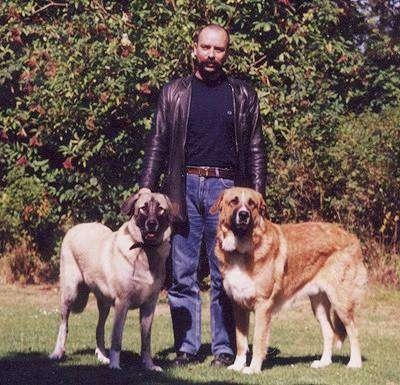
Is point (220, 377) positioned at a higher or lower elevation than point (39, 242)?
lower

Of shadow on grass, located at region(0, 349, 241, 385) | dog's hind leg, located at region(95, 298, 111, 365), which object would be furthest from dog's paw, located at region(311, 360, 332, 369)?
dog's hind leg, located at region(95, 298, 111, 365)

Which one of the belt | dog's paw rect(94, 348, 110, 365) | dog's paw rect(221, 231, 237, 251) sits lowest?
dog's paw rect(94, 348, 110, 365)

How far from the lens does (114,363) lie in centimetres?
644

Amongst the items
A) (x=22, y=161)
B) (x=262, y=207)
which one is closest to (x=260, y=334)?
(x=262, y=207)

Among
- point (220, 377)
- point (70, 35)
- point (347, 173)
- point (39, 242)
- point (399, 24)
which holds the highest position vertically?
point (399, 24)

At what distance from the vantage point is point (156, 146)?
679 cm

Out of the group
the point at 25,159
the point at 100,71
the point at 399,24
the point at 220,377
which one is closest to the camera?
the point at 220,377

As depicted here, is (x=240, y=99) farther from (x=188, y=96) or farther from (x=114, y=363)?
(x=114, y=363)

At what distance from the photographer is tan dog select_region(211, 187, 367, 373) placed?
20.8 feet

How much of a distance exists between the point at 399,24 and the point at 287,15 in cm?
807

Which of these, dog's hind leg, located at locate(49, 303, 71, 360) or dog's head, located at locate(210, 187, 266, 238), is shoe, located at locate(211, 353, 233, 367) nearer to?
dog's head, located at locate(210, 187, 266, 238)

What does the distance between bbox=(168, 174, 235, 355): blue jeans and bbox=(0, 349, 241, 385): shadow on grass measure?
0.35 meters

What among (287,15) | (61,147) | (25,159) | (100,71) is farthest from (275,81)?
(25,159)

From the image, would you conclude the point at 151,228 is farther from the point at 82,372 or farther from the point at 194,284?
the point at 82,372
